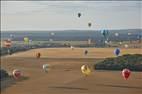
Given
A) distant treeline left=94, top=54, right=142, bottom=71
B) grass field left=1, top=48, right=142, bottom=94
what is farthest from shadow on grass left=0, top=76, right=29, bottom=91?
distant treeline left=94, top=54, right=142, bottom=71

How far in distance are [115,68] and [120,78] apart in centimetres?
585

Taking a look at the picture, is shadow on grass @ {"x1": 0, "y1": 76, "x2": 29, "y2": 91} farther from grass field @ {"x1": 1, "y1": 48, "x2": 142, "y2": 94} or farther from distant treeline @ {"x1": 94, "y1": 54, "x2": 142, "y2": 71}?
distant treeline @ {"x1": 94, "y1": 54, "x2": 142, "y2": 71}

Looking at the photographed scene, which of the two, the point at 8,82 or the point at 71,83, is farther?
the point at 8,82

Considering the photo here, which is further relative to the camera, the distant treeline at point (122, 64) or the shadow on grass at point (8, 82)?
the distant treeline at point (122, 64)

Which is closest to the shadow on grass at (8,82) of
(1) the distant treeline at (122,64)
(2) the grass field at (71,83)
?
(2) the grass field at (71,83)

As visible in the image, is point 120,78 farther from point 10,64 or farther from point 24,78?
point 10,64

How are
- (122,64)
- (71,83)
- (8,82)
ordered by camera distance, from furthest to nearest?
(122,64) → (8,82) → (71,83)

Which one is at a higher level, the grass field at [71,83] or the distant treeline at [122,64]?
the distant treeline at [122,64]

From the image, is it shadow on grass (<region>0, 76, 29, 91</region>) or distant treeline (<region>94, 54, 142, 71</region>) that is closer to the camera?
shadow on grass (<region>0, 76, 29, 91</region>)

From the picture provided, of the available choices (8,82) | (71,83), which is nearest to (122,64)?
(71,83)

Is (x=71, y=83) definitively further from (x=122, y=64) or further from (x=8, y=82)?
(x=122, y=64)

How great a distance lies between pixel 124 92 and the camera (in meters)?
34.5

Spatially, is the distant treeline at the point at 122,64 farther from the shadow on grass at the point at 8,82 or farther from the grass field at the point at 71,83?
the shadow on grass at the point at 8,82

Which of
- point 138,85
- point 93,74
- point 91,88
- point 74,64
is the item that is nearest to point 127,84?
point 138,85
